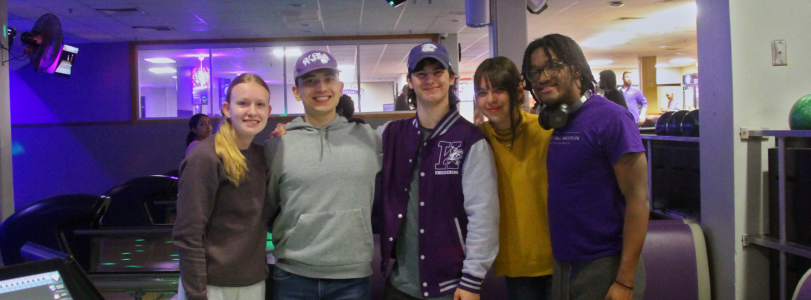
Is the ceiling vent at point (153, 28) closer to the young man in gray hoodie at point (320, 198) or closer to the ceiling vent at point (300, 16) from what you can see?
the ceiling vent at point (300, 16)

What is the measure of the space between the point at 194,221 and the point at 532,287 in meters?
1.14

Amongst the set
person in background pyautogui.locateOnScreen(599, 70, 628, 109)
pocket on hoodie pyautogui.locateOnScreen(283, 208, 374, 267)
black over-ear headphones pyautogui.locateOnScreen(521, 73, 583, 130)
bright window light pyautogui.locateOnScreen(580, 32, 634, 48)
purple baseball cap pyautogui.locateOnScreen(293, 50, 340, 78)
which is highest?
bright window light pyautogui.locateOnScreen(580, 32, 634, 48)

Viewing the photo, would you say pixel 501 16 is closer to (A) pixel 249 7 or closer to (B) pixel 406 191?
(A) pixel 249 7

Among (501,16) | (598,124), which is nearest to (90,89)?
(501,16)

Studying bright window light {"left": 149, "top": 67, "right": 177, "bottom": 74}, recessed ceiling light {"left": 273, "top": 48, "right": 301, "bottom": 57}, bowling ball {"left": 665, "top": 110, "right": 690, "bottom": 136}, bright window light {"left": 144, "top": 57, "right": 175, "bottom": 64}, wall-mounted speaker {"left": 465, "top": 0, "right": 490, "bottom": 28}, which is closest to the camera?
bowling ball {"left": 665, "top": 110, "right": 690, "bottom": 136}

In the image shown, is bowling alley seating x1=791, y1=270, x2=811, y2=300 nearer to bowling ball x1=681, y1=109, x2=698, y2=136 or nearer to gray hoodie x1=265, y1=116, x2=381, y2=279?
gray hoodie x1=265, y1=116, x2=381, y2=279

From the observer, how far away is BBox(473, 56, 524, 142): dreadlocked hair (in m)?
1.71

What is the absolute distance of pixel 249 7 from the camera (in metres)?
7.60

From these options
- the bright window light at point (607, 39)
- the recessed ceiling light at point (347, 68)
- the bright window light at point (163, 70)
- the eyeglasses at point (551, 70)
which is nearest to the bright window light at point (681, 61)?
→ the bright window light at point (607, 39)

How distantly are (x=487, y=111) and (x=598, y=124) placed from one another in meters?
0.37

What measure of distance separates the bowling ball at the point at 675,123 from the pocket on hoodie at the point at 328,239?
2477 millimetres

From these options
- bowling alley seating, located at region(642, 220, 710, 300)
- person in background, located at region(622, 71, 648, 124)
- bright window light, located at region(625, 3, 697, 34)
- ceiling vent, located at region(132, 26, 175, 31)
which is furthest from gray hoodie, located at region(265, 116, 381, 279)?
bright window light, located at region(625, 3, 697, 34)

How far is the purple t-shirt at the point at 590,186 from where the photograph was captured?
5.01 ft

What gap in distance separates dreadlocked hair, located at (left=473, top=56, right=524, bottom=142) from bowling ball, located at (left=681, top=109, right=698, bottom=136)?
5.90ft
